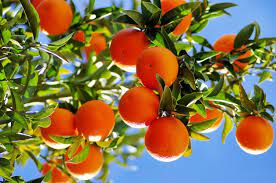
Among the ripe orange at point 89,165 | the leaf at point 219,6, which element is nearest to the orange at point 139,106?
the ripe orange at point 89,165

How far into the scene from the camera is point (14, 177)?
251cm

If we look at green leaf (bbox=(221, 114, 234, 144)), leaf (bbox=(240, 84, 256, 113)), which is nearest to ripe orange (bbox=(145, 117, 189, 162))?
leaf (bbox=(240, 84, 256, 113))

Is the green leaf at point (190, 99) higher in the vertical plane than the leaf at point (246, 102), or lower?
higher

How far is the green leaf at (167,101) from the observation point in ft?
6.43

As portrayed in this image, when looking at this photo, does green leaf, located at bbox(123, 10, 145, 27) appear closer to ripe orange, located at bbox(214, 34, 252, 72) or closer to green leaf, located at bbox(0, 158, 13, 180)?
ripe orange, located at bbox(214, 34, 252, 72)

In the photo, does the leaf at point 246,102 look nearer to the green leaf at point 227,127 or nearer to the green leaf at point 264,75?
the green leaf at point 227,127

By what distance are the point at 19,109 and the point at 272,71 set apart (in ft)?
4.91

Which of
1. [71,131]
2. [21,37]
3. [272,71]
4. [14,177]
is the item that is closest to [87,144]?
[71,131]

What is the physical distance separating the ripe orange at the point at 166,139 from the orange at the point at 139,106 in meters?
0.05

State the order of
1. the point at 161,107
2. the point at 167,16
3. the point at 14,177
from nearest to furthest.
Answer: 1. the point at 161,107
2. the point at 167,16
3. the point at 14,177

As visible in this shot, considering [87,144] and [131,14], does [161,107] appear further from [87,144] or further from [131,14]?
[87,144]

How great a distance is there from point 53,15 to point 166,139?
1.05 metres

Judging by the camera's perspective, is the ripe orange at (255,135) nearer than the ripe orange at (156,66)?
No

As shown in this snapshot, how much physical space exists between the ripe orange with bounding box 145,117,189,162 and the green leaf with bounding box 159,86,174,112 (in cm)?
4
